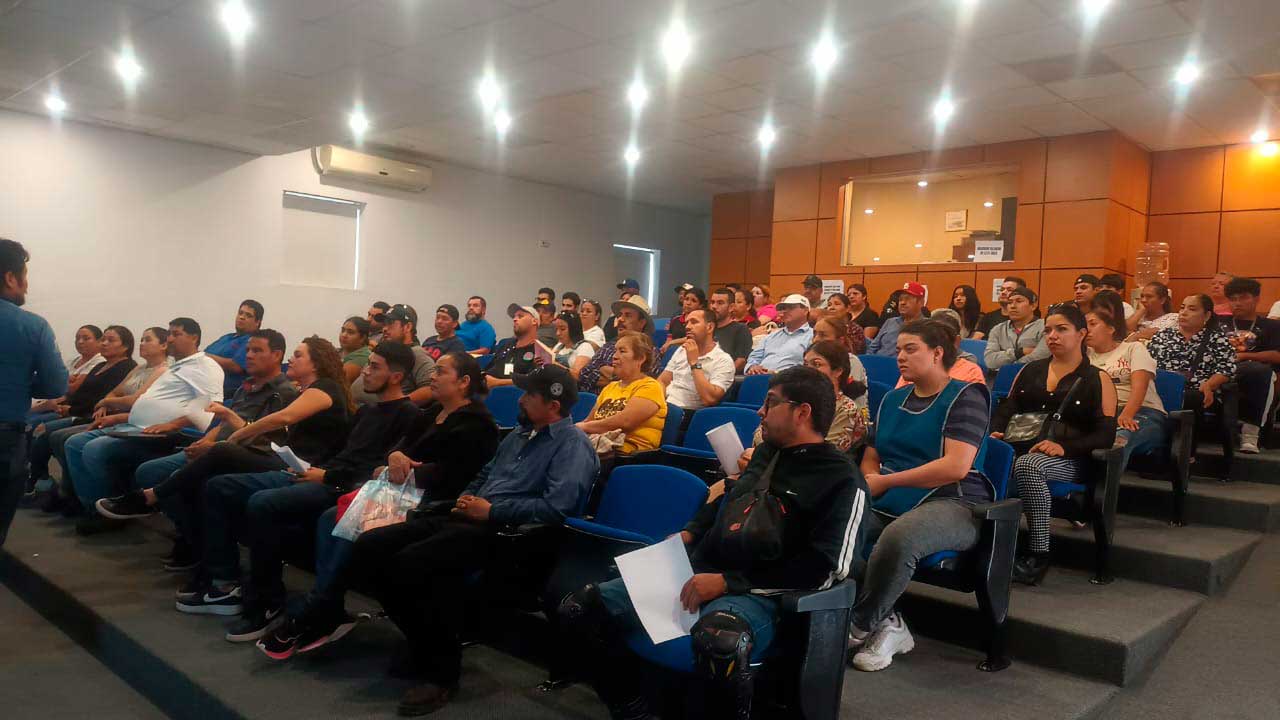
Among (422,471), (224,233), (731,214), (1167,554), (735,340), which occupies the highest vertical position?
(731,214)

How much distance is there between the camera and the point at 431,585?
2.68 meters

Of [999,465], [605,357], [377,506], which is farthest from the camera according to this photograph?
[605,357]

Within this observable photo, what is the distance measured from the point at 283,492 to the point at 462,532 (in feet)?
3.16

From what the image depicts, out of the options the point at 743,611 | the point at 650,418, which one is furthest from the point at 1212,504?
the point at 743,611

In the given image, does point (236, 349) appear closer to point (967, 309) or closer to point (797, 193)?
point (967, 309)

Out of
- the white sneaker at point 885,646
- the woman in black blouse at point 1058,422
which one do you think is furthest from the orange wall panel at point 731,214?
the white sneaker at point 885,646

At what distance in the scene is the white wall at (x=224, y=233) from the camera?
26.3 feet

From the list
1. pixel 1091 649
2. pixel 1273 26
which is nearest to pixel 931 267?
pixel 1273 26

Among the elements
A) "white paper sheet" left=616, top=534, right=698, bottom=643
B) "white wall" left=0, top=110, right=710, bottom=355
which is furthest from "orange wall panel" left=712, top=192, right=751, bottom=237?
"white paper sheet" left=616, top=534, right=698, bottom=643

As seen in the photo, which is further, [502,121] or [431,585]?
[502,121]

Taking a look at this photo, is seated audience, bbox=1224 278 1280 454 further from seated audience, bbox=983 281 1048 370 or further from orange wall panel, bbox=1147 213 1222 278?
orange wall panel, bbox=1147 213 1222 278

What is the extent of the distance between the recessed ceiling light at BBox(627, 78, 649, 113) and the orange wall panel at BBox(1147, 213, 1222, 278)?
17.3ft

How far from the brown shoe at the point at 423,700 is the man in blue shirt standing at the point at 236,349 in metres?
4.16

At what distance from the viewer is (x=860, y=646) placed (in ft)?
8.88
